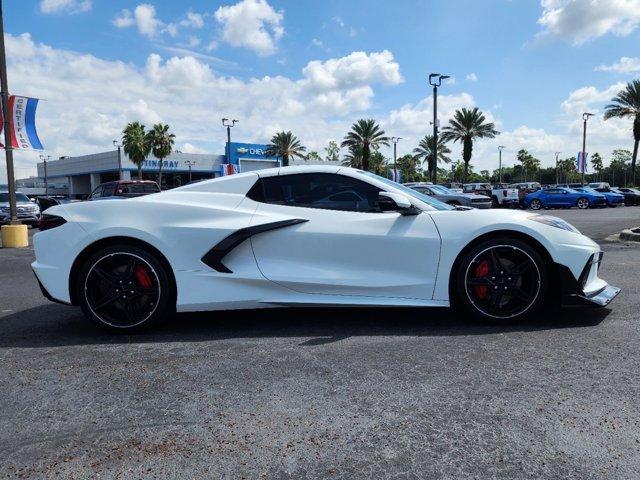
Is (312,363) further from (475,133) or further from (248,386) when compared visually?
(475,133)

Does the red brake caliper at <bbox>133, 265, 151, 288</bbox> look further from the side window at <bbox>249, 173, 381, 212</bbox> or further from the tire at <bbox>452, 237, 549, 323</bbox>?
the tire at <bbox>452, 237, 549, 323</bbox>

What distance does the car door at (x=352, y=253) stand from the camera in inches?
152

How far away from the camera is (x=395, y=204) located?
3.87m

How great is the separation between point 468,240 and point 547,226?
2.16ft

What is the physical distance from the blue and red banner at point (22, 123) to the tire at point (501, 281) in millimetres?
11388

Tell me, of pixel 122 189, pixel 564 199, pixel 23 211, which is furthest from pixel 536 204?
pixel 23 211

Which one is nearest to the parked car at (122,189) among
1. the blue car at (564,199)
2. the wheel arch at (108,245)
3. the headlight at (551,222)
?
the wheel arch at (108,245)

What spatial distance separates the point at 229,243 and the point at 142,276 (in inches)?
29.0

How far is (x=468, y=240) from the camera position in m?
3.86

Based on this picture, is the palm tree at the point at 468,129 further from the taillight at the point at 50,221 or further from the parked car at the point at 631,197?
the taillight at the point at 50,221

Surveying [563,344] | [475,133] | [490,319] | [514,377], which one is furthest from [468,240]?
[475,133]

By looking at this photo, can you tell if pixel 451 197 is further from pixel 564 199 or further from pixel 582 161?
pixel 582 161

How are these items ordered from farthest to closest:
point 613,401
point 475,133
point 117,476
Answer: point 475,133 → point 613,401 → point 117,476

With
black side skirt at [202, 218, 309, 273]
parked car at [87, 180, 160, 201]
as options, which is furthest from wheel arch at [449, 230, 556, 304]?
parked car at [87, 180, 160, 201]
